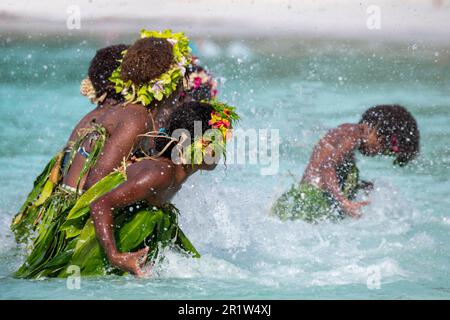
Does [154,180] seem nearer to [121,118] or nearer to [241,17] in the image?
[121,118]

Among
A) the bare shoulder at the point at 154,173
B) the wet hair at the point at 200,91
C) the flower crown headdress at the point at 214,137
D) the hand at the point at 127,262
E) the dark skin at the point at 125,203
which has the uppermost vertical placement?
the wet hair at the point at 200,91

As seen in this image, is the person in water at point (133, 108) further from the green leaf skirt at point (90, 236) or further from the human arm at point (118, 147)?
the green leaf skirt at point (90, 236)

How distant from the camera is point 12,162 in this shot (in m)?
9.26

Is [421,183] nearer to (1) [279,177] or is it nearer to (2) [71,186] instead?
(1) [279,177]

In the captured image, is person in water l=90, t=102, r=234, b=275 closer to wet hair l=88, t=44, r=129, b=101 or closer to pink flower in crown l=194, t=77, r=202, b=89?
wet hair l=88, t=44, r=129, b=101

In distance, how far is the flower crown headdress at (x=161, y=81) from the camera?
16.7ft

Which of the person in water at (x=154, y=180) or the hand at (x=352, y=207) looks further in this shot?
the hand at (x=352, y=207)

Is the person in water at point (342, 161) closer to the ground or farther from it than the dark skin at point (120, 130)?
closer to the ground

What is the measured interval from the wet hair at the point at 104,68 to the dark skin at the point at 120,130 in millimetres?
330

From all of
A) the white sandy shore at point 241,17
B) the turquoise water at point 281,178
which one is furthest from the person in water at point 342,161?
the white sandy shore at point 241,17

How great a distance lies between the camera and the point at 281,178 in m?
8.52

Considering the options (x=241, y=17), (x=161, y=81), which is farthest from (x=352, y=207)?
(x=241, y=17)

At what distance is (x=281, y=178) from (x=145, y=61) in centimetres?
361

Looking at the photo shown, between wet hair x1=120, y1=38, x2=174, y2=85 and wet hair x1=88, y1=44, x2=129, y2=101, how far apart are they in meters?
0.36
